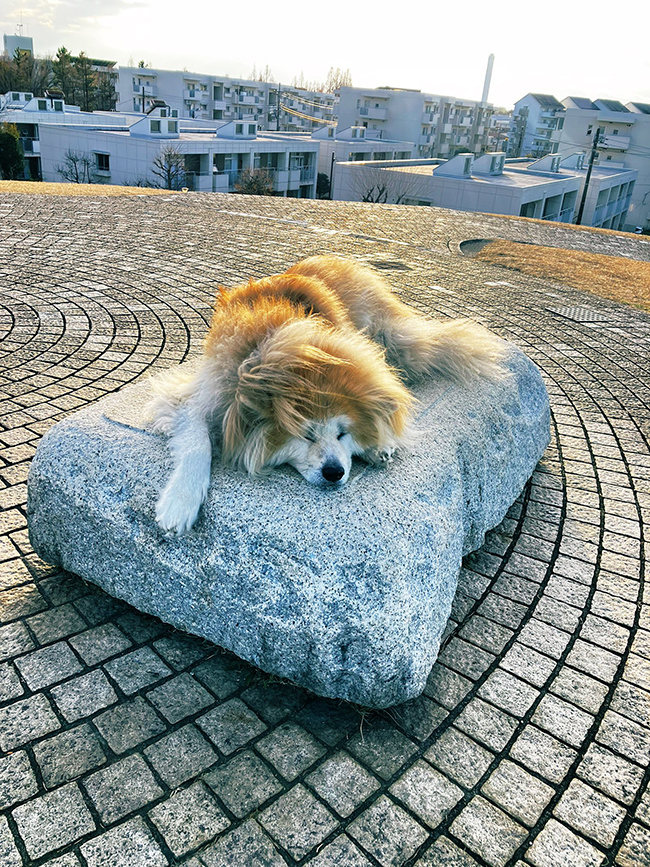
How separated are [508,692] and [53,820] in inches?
75.8

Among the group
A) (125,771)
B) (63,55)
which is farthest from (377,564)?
(63,55)

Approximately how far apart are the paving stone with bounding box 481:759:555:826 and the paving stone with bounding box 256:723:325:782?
0.68 metres

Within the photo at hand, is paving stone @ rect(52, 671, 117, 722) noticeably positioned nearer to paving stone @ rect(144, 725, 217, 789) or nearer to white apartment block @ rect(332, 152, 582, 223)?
paving stone @ rect(144, 725, 217, 789)

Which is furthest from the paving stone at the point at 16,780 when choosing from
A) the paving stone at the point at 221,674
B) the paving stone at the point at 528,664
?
the paving stone at the point at 528,664

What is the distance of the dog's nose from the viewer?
2.75m

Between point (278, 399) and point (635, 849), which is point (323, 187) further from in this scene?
point (635, 849)

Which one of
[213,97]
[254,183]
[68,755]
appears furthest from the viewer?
[213,97]

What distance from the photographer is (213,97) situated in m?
78.4

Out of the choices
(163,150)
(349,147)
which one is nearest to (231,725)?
(163,150)

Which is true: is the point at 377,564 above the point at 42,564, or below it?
above

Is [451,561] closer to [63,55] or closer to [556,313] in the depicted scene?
[556,313]

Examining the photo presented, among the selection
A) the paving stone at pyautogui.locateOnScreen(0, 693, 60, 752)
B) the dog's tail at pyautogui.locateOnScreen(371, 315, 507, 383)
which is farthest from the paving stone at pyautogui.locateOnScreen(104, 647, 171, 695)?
the dog's tail at pyautogui.locateOnScreen(371, 315, 507, 383)

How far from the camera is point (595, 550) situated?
3863 millimetres

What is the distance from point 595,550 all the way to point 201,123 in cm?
5947
